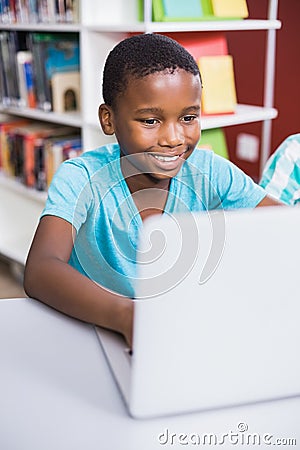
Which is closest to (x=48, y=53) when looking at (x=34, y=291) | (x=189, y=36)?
(x=189, y=36)

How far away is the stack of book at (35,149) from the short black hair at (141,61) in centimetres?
144

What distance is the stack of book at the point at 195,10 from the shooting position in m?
2.02

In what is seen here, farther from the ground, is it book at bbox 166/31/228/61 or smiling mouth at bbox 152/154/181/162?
book at bbox 166/31/228/61

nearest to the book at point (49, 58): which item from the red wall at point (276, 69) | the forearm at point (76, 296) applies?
the red wall at point (276, 69)

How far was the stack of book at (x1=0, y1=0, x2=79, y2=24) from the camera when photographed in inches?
92.4

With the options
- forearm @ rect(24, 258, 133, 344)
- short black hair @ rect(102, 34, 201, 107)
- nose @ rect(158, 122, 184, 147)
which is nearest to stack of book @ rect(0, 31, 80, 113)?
short black hair @ rect(102, 34, 201, 107)

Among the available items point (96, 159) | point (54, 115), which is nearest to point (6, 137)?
point (54, 115)

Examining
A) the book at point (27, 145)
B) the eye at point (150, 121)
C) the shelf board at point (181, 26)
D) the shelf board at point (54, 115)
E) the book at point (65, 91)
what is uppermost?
the shelf board at point (181, 26)

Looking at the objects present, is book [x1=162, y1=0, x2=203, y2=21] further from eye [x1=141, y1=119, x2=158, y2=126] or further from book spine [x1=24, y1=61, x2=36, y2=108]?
eye [x1=141, y1=119, x2=158, y2=126]

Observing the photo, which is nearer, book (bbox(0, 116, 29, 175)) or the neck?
the neck

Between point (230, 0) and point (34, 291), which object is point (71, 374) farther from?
point (230, 0)

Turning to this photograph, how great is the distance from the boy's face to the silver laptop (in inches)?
18.1

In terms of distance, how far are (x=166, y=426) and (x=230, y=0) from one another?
5.99 ft

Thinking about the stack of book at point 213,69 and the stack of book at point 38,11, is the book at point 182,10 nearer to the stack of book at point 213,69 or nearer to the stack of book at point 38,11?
the stack of book at point 213,69
